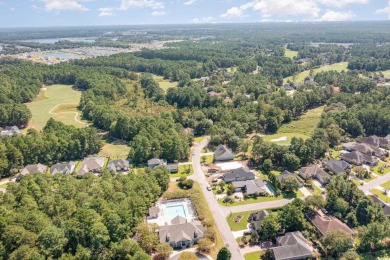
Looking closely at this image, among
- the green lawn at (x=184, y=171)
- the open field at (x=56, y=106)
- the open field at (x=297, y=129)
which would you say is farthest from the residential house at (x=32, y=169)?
the open field at (x=297, y=129)

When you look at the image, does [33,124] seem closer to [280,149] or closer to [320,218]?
[280,149]

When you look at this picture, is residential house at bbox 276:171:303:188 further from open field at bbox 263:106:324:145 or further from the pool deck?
open field at bbox 263:106:324:145

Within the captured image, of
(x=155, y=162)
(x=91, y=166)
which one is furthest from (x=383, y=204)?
(x=91, y=166)

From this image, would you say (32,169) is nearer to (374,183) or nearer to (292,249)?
(292,249)

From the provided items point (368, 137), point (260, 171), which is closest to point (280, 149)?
point (260, 171)

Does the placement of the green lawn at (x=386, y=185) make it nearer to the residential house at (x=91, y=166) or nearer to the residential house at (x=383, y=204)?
the residential house at (x=383, y=204)

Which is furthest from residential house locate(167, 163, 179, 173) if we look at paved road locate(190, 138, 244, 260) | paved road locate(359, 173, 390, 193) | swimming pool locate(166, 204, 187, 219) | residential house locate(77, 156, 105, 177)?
paved road locate(359, 173, 390, 193)
